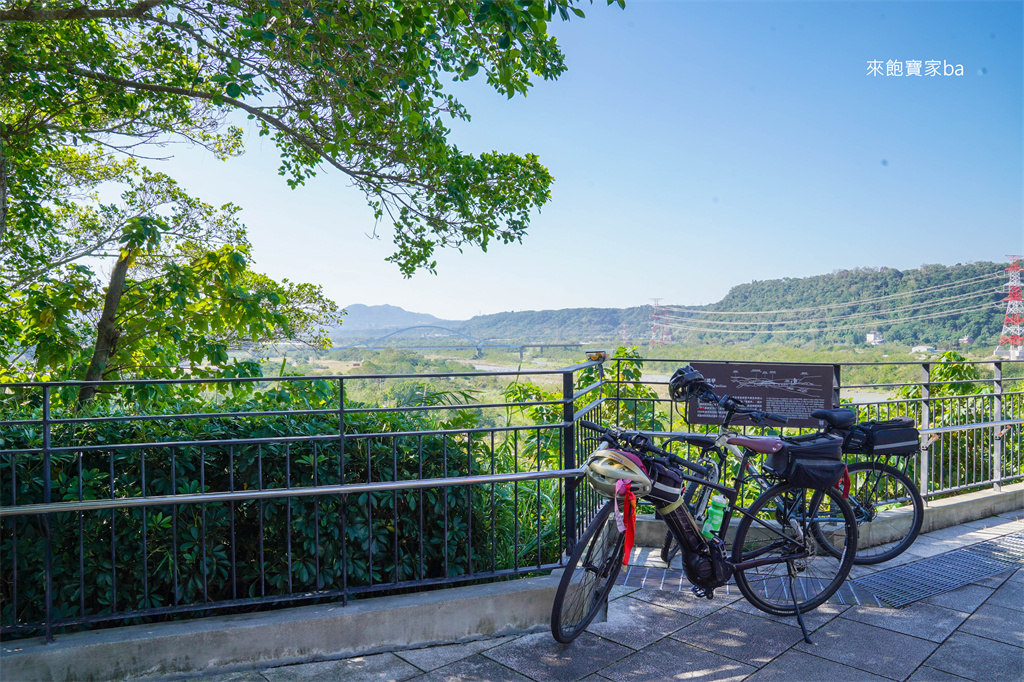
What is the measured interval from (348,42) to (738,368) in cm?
424

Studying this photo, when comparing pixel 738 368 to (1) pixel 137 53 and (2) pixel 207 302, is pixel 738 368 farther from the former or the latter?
(1) pixel 137 53

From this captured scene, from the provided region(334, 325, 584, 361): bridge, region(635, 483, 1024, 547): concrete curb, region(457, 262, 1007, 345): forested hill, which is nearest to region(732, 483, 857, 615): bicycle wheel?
region(635, 483, 1024, 547): concrete curb

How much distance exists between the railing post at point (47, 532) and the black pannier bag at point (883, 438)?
413cm

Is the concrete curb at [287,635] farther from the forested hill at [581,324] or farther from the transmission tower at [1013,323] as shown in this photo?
the forested hill at [581,324]

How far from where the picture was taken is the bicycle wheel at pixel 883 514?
3961 mm

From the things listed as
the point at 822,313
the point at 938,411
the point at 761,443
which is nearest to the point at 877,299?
the point at 822,313

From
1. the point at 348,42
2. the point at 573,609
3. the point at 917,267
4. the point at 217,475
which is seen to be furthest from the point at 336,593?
the point at 917,267

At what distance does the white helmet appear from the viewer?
274cm

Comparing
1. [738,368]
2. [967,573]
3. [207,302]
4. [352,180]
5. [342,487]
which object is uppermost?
[352,180]

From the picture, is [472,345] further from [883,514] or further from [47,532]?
[47,532]

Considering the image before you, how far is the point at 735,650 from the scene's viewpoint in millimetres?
2857

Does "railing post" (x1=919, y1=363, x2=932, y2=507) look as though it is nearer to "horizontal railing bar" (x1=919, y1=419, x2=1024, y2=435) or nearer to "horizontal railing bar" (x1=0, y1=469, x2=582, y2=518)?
"horizontal railing bar" (x1=919, y1=419, x2=1024, y2=435)

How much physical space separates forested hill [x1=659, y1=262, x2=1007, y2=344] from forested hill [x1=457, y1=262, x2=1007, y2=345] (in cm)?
4

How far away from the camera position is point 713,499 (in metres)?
3.30
